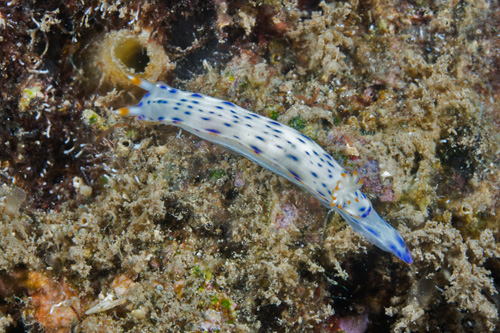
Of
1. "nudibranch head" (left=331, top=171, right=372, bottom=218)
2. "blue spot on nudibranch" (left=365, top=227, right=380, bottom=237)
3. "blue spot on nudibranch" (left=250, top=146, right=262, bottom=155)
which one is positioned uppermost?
"blue spot on nudibranch" (left=250, top=146, right=262, bottom=155)

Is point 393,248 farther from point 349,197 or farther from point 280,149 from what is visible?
point 280,149

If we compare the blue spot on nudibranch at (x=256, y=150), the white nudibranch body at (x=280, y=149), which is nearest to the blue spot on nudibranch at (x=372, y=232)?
the white nudibranch body at (x=280, y=149)

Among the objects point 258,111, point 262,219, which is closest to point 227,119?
point 258,111

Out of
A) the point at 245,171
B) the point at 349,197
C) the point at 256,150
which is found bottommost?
the point at 349,197

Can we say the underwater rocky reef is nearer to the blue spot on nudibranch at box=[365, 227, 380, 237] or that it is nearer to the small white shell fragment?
the small white shell fragment

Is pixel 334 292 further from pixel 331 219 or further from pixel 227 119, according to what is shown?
pixel 227 119

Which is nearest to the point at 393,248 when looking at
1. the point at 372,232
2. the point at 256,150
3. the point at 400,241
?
the point at 400,241

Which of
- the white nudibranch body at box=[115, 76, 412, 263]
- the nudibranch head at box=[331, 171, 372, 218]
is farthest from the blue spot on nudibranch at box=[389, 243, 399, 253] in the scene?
the nudibranch head at box=[331, 171, 372, 218]
